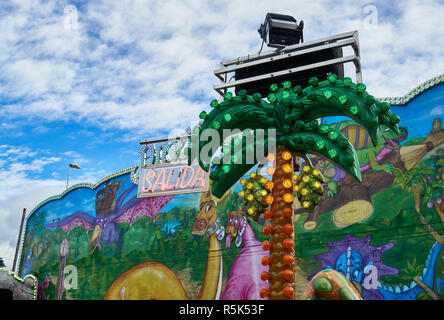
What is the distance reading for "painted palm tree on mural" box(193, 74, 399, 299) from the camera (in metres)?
6.27

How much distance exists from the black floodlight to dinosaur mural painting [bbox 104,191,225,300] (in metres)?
9.56

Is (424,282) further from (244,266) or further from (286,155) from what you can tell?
(286,155)

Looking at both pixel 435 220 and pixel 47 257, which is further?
pixel 47 257

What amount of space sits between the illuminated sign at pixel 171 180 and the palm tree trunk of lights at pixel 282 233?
37.9 feet

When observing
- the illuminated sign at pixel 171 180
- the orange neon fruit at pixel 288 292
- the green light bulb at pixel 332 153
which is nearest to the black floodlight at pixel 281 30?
the green light bulb at pixel 332 153

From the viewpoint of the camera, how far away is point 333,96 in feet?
21.4

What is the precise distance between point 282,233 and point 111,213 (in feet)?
49.0

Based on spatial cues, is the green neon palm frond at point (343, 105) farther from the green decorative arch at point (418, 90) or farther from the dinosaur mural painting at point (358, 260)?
the green decorative arch at point (418, 90)

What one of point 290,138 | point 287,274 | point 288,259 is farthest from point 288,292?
point 290,138

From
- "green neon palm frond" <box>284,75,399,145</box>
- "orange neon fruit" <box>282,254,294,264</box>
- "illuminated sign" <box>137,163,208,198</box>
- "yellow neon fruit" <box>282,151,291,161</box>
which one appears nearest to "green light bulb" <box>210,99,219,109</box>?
"green neon palm frond" <box>284,75,399,145</box>

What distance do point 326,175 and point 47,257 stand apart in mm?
14719

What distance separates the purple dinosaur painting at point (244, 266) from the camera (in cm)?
1577
